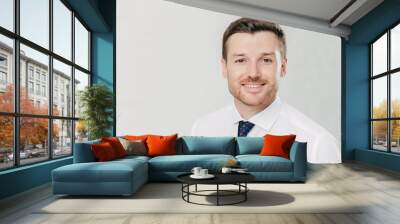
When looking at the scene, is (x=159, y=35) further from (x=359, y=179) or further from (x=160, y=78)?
(x=359, y=179)

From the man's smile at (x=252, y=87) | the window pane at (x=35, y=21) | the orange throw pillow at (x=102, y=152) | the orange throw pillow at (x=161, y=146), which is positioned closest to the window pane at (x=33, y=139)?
the orange throw pillow at (x=102, y=152)

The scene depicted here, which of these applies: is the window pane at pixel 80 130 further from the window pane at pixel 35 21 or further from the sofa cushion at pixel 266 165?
the sofa cushion at pixel 266 165

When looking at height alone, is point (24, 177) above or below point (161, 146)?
below

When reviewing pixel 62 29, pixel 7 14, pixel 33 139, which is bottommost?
pixel 33 139

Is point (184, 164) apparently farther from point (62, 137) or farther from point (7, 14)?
point (7, 14)

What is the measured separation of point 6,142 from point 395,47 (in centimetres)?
761

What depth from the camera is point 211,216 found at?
3.94 metres

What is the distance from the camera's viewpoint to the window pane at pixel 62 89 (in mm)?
6594

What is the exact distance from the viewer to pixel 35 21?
19.2 feet

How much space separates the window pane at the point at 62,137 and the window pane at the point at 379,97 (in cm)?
679

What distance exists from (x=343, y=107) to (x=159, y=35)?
4705 mm

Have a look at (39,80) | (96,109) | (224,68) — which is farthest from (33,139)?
(224,68)

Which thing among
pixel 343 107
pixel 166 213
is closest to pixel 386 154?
pixel 343 107

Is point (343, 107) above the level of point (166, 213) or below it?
above
